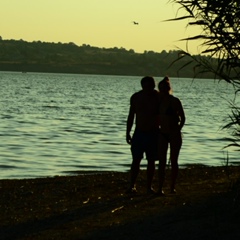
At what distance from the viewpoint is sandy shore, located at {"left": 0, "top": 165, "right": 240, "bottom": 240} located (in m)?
10.5

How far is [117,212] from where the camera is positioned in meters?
12.0

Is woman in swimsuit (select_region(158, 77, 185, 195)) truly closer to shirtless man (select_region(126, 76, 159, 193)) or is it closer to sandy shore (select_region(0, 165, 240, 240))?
shirtless man (select_region(126, 76, 159, 193))

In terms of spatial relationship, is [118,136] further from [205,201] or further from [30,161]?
[205,201]

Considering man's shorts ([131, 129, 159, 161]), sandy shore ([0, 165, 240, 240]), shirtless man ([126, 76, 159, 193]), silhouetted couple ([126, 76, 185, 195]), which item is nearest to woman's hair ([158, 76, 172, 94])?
silhouetted couple ([126, 76, 185, 195])

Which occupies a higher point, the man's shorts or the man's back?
the man's back

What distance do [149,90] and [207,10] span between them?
2709mm

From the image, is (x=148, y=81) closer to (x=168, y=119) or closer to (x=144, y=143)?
(x=168, y=119)

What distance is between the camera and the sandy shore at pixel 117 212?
10.5 metres

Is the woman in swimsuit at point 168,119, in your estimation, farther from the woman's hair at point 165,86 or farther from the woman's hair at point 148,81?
the woman's hair at point 148,81

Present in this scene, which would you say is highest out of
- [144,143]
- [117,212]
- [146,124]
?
[146,124]

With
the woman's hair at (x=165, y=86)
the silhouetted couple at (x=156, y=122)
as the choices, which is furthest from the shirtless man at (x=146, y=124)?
the woman's hair at (x=165, y=86)

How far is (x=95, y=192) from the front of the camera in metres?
14.6

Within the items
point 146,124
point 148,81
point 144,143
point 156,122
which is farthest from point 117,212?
point 148,81

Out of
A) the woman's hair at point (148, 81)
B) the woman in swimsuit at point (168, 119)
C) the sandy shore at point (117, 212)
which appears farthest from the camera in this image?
the woman in swimsuit at point (168, 119)
